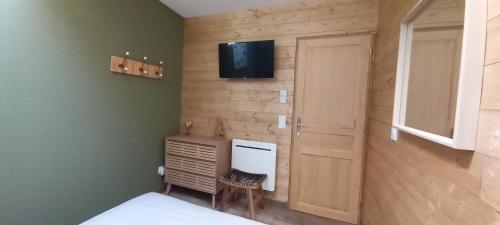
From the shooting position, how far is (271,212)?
2543mm

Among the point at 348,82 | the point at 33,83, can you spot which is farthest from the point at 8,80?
the point at 348,82

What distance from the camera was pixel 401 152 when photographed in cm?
140

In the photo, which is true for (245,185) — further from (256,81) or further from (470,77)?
(470,77)

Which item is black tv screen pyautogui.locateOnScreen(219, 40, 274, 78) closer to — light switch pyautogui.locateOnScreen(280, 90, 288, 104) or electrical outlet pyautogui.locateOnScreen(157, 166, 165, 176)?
light switch pyautogui.locateOnScreen(280, 90, 288, 104)

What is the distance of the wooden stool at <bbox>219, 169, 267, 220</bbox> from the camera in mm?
2379

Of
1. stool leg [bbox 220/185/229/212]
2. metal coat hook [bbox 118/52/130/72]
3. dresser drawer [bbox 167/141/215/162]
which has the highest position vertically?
metal coat hook [bbox 118/52/130/72]

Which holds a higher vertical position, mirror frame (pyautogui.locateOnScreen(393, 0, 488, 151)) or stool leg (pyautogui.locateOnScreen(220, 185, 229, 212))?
mirror frame (pyautogui.locateOnScreen(393, 0, 488, 151))

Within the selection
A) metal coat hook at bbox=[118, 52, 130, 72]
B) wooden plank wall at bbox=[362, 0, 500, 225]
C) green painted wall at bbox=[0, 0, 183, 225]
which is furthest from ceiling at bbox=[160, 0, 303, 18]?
wooden plank wall at bbox=[362, 0, 500, 225]

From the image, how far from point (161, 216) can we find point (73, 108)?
1311mm

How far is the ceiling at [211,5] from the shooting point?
2.62 meters

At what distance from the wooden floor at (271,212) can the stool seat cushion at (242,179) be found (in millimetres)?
340

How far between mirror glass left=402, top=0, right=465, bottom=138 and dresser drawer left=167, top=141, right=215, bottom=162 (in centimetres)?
188

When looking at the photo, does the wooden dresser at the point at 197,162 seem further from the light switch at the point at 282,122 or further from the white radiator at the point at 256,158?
the light switch at the point at 282,122

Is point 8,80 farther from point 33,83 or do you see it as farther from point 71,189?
point 71,189
